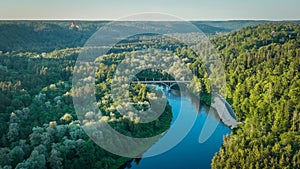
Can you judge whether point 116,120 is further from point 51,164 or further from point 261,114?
point 261,114

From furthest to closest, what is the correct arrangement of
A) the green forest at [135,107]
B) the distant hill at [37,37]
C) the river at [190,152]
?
the distant hill at [37,37] → the river at [190,152] → the green forest at [135,107]

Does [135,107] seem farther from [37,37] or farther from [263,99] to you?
[37,37]

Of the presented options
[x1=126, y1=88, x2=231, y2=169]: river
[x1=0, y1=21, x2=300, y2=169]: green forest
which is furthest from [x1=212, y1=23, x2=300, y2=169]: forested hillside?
[x1=126, y1=88, x2=231, y2=169]: river

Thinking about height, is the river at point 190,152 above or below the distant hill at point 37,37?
below

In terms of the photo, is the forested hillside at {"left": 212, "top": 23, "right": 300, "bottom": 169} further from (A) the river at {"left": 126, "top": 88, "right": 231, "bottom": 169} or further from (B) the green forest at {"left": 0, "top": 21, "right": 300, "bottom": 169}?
(A) the river at {"left": 126, "top": 88, "right": 231, "bottom": 169}

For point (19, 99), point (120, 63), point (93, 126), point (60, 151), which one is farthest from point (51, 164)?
point (120, 63)

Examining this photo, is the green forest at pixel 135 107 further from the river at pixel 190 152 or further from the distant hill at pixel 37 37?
the distant hill at pixel 37 37

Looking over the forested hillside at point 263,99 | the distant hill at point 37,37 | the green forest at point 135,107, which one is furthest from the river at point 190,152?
the distant hill at point 37,37
